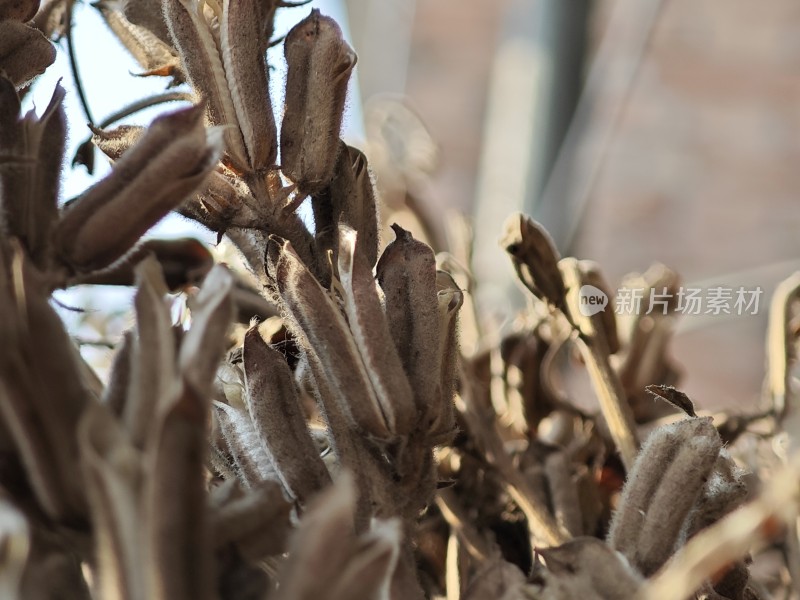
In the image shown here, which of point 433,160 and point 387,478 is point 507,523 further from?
point 433,160

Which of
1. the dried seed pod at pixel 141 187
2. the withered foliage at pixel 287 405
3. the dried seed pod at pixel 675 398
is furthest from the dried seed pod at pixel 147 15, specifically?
the dried seed pod at pixel 675 398

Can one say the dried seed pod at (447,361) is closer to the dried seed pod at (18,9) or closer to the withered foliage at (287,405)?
the withered foliage at (287,405)

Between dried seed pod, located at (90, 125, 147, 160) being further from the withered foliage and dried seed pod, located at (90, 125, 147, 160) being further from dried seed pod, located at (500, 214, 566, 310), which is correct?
dried seed pod, located at (500, 214, 566, 310)

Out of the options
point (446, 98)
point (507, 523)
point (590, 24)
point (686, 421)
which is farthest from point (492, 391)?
point (446, 98)

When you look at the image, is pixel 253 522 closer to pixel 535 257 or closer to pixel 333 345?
pixel 333 345

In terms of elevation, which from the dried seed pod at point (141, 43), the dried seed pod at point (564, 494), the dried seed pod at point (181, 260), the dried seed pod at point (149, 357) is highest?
A: the dried seed pod at point (141, 43)

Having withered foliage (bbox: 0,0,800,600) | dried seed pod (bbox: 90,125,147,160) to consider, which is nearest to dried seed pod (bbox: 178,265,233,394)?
withered foliage (bbox: 0,0,800,600)
